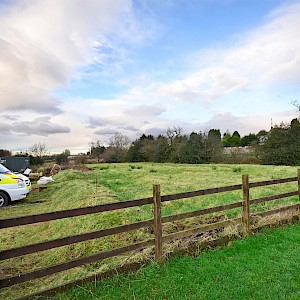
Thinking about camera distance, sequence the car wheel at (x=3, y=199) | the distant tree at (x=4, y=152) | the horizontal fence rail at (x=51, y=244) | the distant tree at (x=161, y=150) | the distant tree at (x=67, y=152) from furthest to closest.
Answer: the distant tree at (x=67, y=152) → the distant tree at (x=161, y=150) → the distant tree at (x=4, y=152) → the car wheel at (x=3, y=199) → the horizontal fence rail at (x=51, y=244)

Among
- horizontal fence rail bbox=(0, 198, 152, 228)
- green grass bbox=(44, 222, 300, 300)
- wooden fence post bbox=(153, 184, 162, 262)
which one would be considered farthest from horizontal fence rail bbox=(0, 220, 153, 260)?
green grass bbox=(44, 222, 300, 300)

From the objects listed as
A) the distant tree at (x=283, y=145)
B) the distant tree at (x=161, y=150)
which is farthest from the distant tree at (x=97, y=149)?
the distant tree at (x=283, y=145)

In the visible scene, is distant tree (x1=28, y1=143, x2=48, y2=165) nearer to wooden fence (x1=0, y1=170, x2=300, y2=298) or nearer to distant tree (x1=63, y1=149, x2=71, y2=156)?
distant tree (x1=63, y1=149, x2=71, y2=156)

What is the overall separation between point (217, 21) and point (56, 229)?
28.5 feet

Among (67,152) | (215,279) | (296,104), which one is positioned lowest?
(215,279)

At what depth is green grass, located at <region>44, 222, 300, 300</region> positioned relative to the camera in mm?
3277

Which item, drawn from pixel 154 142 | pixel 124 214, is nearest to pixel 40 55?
pixel 124 214

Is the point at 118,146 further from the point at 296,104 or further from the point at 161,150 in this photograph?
the point at 296,104

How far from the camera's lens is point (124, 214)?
6992 millimetres

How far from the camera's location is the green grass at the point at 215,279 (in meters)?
3.28

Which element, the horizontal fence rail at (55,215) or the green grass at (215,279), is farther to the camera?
the green grass at (215,279)

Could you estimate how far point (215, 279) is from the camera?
3.68 m

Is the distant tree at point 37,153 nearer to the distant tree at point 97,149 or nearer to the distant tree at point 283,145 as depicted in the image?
the distant tree at point 97,149

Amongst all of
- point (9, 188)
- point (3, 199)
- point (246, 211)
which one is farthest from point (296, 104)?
point (3, 199)
